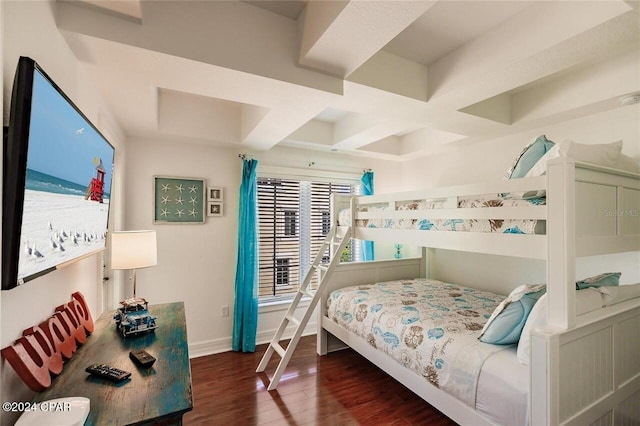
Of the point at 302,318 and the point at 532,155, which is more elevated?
the point at 532,155

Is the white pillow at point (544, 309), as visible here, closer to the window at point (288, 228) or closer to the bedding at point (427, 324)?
the bedding at point (427, 324)

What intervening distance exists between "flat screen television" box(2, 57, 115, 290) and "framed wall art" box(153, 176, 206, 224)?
5.30 feet

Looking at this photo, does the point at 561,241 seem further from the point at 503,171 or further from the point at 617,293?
the point at 503,171

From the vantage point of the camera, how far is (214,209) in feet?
10.5

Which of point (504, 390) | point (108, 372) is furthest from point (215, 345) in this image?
point (504, 390)

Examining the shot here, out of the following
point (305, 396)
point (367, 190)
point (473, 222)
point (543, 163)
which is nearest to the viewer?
point (543, 163)

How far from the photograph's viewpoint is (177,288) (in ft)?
9.99

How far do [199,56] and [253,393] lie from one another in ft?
8.14

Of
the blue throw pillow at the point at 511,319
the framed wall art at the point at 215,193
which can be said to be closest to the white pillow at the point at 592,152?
the blue throw pillow at the point at 511,319

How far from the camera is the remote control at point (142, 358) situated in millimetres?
1285

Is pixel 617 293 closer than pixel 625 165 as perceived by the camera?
Yes

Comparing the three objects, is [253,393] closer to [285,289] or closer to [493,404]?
[285,289]

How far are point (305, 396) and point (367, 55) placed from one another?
2506mm

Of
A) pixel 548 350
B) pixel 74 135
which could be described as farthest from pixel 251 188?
pixel 548 350
